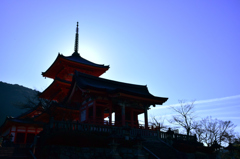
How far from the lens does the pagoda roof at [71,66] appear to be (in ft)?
114

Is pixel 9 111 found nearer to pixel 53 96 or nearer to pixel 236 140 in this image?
pixel 53 96

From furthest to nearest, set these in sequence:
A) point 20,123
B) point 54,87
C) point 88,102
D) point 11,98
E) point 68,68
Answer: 1. point 11,98
2. point 68,68
3. point 54,87
4. point 20,123
5. point 88,102

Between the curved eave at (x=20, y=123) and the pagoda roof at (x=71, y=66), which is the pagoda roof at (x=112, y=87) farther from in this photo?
the curved eave at (x=20, y=123)

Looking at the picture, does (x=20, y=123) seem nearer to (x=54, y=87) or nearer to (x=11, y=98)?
(x=54, y=87)

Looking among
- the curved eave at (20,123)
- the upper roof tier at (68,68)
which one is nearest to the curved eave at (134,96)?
the upper roof tier at (68,68)

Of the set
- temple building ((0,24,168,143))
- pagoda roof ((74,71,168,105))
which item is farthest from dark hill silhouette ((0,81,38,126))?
pagoda roof ((74,71,168,105))

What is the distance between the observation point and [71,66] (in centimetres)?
3553

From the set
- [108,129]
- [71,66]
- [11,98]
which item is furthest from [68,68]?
[11,98]

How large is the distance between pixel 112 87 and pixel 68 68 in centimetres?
1266

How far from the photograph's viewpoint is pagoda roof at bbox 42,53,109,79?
34625 mm

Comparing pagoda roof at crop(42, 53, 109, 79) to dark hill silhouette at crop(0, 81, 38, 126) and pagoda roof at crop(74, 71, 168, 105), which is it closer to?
pagoda roof at crop(74, 71, 168, 105)

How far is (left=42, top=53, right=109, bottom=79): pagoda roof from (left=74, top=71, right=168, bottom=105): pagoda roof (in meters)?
10.7

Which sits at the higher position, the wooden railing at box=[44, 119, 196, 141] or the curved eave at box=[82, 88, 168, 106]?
the curved eave at box=[82, 88, 168, 106]

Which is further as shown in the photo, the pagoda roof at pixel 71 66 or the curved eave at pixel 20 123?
the pagoda roof at pixel 71 66
